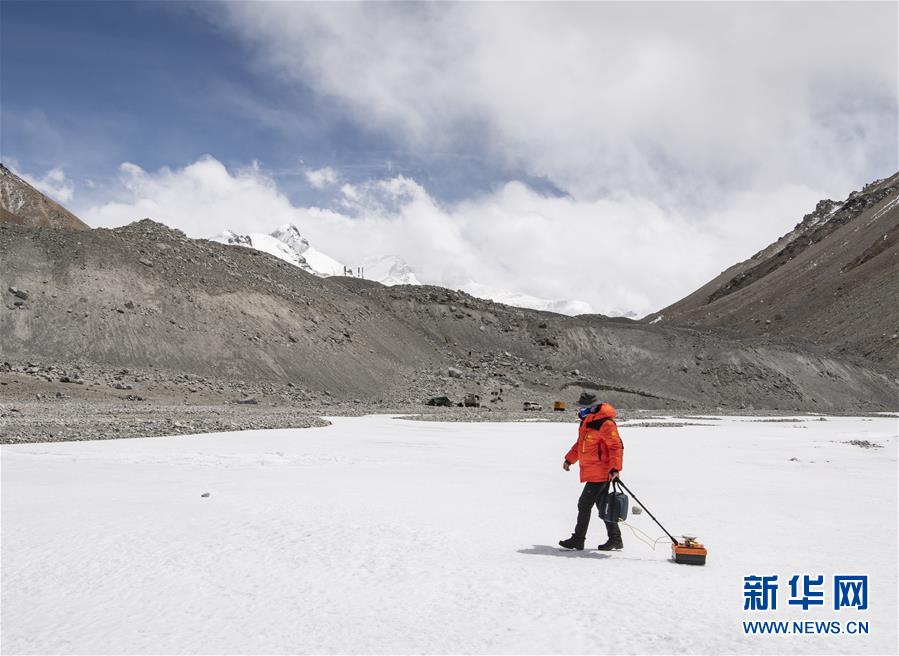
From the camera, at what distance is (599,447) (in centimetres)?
805

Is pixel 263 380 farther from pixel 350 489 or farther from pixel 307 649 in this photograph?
pixel 307 649

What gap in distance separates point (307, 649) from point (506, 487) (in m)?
8.17

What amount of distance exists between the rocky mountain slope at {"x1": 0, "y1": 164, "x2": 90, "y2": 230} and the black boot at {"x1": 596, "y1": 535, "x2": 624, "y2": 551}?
135 meters

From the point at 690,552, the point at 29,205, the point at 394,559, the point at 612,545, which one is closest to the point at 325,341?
the point at 612,545

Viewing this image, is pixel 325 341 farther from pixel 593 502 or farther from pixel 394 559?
pixel 394 559

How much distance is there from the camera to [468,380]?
170 feet

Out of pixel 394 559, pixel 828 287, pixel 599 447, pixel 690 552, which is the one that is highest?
pixel 828 287

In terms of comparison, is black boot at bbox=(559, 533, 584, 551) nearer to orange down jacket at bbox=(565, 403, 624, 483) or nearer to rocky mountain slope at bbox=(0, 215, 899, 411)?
orange down jacket at bbox=(565, 403, 624, 483)

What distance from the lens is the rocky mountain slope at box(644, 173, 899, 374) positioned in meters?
87.9

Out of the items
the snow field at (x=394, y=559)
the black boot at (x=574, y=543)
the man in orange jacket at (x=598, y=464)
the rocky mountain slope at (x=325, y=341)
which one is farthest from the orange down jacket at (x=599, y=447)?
the rocky mountain slope at (x=325, y=341)

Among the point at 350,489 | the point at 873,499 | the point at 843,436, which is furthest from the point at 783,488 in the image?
the point at 843,436

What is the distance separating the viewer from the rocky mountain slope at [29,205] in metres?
126

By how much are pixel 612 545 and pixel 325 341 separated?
4250 centimetres

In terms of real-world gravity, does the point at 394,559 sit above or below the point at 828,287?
below
